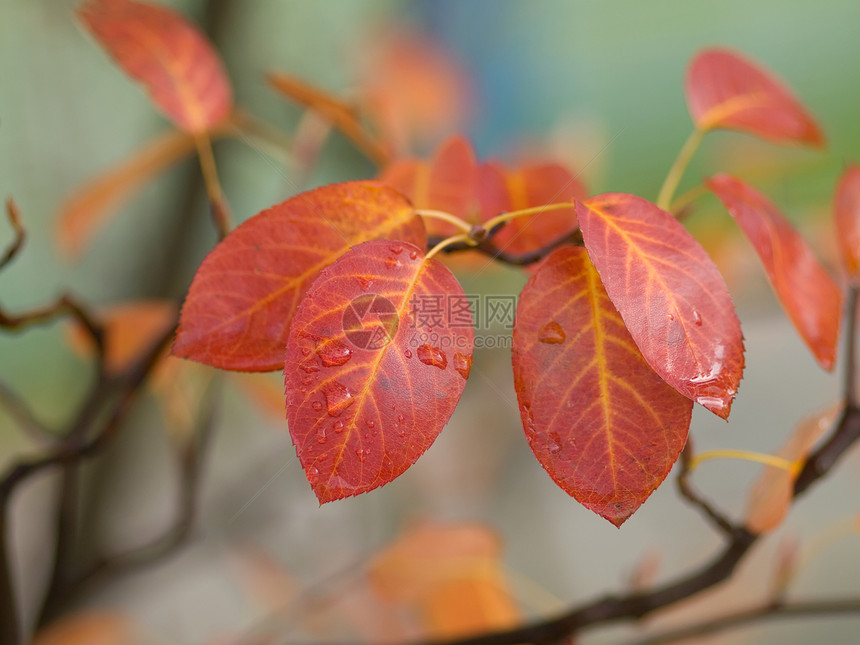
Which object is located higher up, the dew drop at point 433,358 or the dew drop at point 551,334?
the dew drop at point 433,358

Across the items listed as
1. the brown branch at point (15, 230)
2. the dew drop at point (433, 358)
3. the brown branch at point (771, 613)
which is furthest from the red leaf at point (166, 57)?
the brown branch at point (771, 613)

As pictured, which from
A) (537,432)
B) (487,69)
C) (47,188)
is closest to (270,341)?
(537,432)

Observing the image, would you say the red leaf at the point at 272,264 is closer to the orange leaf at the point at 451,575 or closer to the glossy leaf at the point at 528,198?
the glossy leaf at the point at 528,198

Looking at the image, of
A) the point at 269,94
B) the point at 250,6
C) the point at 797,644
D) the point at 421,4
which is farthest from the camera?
the point at 421,4

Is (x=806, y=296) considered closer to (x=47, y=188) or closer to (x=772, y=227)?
(x=772, y=227)

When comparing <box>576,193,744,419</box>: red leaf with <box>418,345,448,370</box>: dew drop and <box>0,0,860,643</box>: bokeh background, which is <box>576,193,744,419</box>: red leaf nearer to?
<box>418,345,448,370</box>: dew drop

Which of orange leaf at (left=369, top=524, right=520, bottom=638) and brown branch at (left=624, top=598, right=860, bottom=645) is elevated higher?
brown branch at (left=624, top=598, right=860, bottom=645)

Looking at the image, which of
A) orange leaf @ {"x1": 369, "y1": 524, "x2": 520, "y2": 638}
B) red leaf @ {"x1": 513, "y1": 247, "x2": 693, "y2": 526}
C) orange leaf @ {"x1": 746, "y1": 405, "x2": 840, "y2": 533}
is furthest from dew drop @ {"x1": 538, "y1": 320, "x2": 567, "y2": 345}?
orange leaf @ {"x1": 369, "y1": 524, "x2": 520, "y2": 638}
